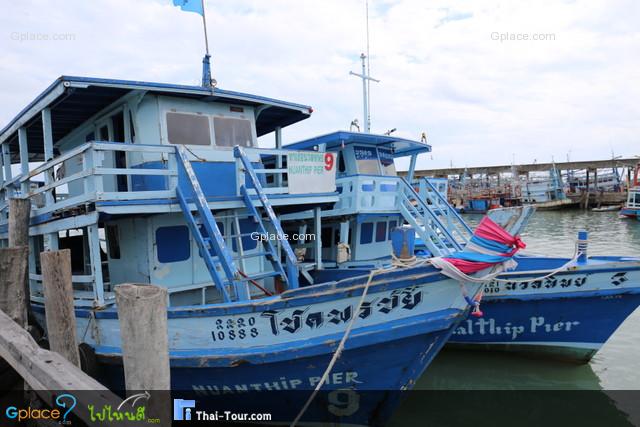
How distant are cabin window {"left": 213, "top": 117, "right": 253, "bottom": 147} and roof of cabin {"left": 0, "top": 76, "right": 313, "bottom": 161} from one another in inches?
14.0

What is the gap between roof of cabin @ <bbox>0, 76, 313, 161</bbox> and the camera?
6.69 metres

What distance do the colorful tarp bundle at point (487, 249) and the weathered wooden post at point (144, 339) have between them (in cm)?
294

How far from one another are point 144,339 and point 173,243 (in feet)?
12.1

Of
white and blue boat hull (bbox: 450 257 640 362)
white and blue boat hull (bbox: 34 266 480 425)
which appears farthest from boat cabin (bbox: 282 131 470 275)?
white and blue boat hull (bbox: 34 266 480 425)

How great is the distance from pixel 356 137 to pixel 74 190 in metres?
6.00

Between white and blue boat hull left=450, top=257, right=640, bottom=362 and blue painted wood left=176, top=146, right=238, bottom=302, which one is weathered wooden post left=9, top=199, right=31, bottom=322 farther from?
white and blue boat hull left=450, top=257, right=640, bottom=362

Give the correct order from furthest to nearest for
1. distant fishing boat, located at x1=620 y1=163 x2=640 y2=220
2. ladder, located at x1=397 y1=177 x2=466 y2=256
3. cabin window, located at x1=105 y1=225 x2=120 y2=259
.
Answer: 1. distant fishing boat, located at x1=620 y1=163 x2=640 y2=220
2. ladder, located at x1=397 y1=177 x2=466 y2=256
3. cabin window, located at x1=105 y1=225 x2=120 y2=259

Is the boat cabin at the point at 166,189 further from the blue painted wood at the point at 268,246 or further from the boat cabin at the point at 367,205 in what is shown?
the boat cabin at the point at 367,205

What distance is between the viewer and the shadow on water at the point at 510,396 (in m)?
6.88

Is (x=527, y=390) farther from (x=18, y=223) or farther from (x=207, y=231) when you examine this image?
(x=18, y=223)

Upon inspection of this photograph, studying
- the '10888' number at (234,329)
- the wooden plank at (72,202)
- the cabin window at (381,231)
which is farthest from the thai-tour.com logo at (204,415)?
the cabin window at (381,231)

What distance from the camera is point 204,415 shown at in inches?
243

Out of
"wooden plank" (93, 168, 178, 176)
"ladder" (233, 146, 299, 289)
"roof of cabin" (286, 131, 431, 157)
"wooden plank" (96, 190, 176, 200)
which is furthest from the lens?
"roof of cabin" (286, 131, 431, 157)

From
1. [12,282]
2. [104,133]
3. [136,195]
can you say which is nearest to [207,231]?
[136,195]
